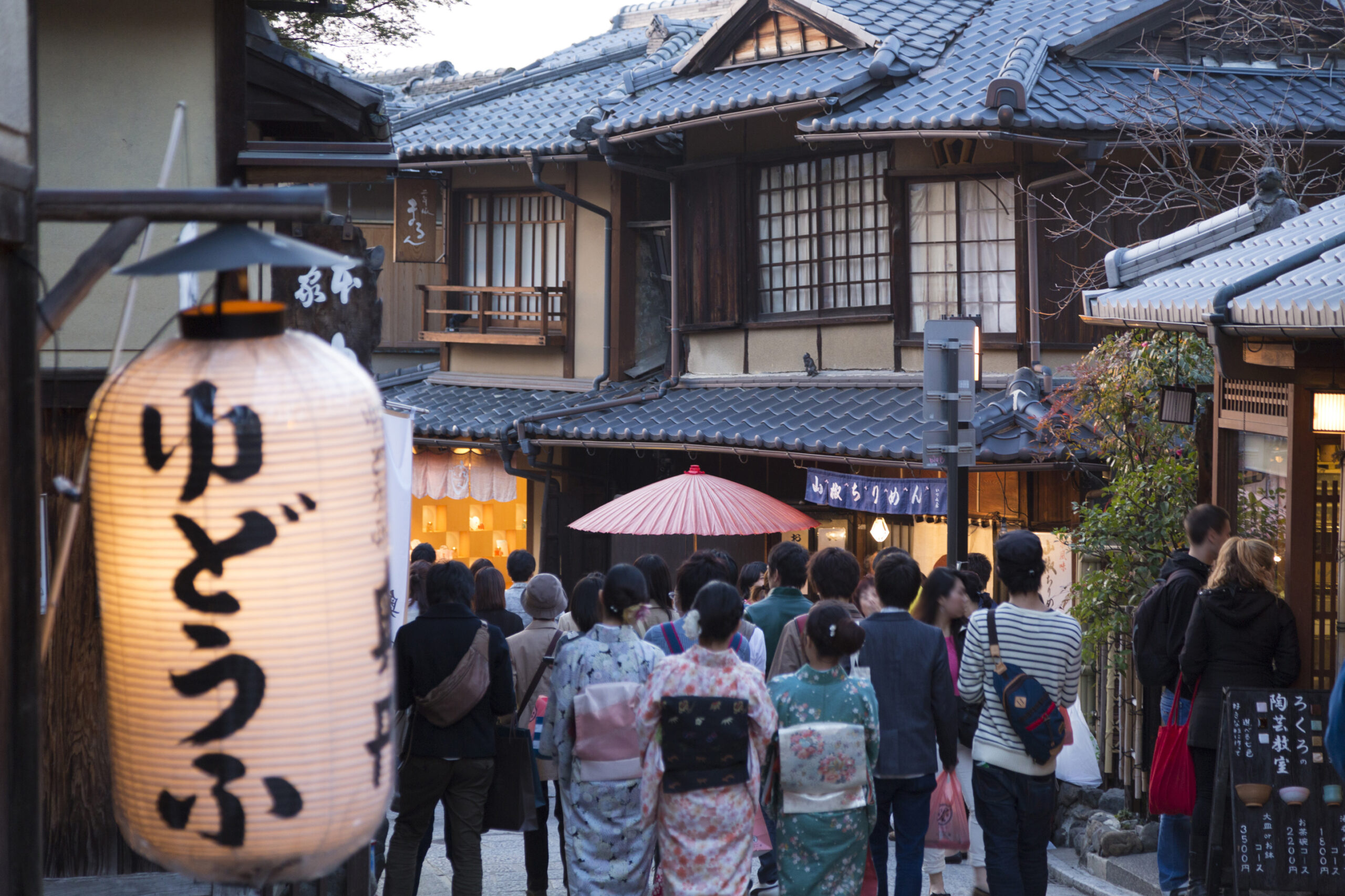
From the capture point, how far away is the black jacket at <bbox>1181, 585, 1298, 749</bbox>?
24.2ft

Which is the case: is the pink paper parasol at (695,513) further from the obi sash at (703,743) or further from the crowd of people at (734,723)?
the obi sash at (703,743)

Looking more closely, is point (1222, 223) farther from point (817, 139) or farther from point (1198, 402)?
point (817, 139)

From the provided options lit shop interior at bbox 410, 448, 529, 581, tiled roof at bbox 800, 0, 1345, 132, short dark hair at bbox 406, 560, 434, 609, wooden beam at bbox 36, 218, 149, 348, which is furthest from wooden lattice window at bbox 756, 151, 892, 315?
wooden beam at bbox 36, 218, 149, 348

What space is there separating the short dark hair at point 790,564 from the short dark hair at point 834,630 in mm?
1710

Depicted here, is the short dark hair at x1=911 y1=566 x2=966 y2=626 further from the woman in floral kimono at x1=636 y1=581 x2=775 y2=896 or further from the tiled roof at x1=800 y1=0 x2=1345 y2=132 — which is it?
the tiled roof at x1=800 y1=0 x2=1345 y2=132

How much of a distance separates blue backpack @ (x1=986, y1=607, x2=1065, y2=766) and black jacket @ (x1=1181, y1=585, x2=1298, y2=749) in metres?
1.13

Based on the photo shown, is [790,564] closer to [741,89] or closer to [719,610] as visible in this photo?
[719,610]

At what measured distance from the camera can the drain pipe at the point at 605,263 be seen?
731 inches

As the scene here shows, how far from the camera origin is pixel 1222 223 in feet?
31.0

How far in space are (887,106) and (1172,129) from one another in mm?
2934

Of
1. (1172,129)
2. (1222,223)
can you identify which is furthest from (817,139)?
(1222,223)

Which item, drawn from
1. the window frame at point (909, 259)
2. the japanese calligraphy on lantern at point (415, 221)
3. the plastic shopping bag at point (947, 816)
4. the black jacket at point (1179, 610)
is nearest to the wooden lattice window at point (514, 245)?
the japanese calligraphy on lantern at point (415, 221)

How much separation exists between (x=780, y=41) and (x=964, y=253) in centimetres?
399

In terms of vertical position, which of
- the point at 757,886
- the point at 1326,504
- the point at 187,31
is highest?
the point at 187,31
